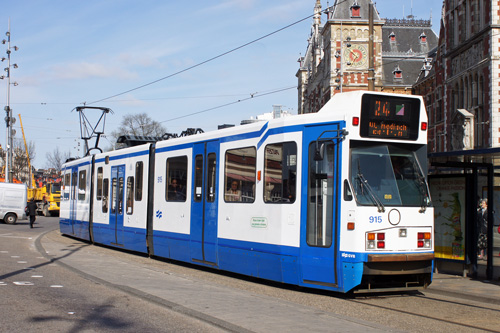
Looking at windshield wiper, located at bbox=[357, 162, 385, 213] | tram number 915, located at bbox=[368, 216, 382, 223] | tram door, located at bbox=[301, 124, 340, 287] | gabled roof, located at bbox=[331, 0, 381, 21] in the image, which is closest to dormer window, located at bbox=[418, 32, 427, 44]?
gabled roof, located at bbox=[331, 0, 381, 21]

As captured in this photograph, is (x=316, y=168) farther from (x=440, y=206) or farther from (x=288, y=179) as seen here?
(x=440, y=206)

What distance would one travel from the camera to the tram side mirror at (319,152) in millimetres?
10151

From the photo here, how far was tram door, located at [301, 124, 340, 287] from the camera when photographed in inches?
400

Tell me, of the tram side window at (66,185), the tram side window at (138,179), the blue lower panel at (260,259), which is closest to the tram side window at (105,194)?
the tram side window at (138,179)

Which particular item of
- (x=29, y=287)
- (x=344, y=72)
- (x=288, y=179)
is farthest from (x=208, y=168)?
(x=344, y=72)

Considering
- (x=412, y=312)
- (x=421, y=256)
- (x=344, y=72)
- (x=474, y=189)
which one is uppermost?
(x=344, y=72)

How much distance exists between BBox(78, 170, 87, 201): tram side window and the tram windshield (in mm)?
14695

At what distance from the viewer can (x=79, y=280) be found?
12.0m

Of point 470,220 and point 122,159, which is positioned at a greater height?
point 122,159

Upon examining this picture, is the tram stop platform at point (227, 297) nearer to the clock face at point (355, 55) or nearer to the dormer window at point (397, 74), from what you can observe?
the clock face at point (355, 55)

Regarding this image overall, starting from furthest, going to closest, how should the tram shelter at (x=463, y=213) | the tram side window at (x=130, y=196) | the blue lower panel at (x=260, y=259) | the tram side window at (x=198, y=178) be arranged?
the tram side window at (x=130, y=196) → the tram side window at (x=198, y=178) → the tram shelter at (x=463, y=213) → the blue lower panel at (x=260, y=259)

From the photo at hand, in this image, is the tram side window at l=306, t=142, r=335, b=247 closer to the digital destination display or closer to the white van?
the digital destination display

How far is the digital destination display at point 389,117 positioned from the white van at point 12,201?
108ft

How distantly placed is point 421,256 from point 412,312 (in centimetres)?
140
